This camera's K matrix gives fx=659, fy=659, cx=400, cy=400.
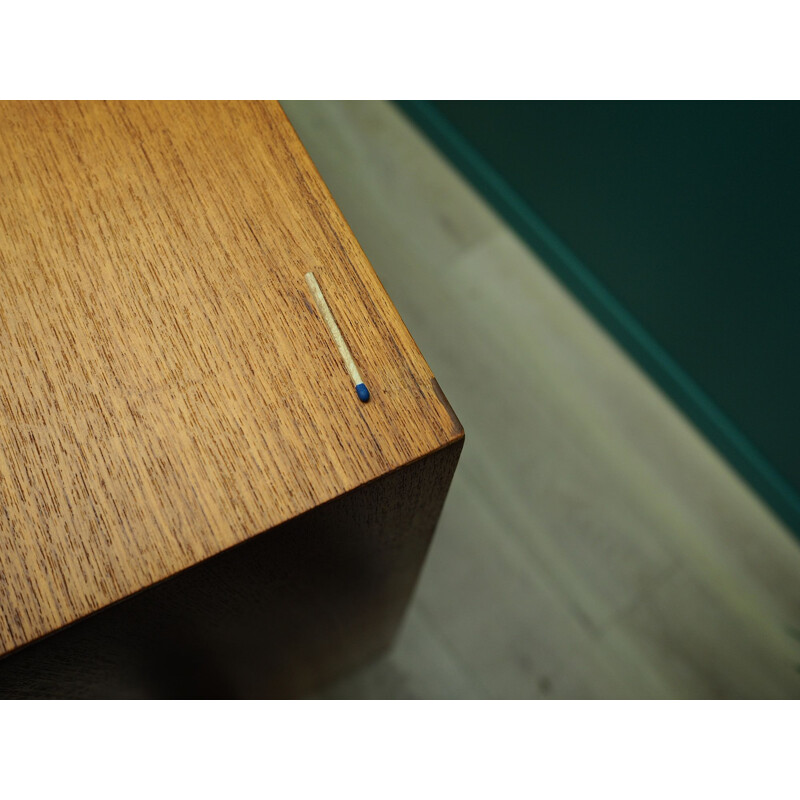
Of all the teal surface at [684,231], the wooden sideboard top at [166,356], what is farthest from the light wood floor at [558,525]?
the wooden sideboard top at [166,356]

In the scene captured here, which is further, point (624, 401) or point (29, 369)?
point (624, 401)

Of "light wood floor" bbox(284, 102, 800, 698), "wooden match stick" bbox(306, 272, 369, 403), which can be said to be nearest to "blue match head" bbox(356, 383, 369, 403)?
"wooden match stick" bbox(306, 272, 369, 403)

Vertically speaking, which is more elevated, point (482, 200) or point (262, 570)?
point (482, 200)

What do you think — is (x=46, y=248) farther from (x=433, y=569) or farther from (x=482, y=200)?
(x=482, y=200)

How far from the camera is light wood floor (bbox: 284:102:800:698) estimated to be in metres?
1.08

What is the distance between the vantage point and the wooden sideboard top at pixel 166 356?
417 mm

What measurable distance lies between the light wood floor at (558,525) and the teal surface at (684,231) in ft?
0.20

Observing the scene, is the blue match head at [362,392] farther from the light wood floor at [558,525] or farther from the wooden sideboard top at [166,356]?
the light wood floor at [558,525]

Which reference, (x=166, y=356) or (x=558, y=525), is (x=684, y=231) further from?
(x=166, y=356)

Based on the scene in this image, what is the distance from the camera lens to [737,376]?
114 cm

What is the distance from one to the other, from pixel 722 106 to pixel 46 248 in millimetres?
891

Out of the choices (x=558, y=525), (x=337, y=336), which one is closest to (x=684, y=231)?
(x=558, y=525)

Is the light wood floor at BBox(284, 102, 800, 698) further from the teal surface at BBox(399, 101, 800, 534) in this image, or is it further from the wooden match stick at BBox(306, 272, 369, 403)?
the wooden match stick at BBox(306, 272, 369, 403)

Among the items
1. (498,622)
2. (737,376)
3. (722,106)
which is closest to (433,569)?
(498,622)
